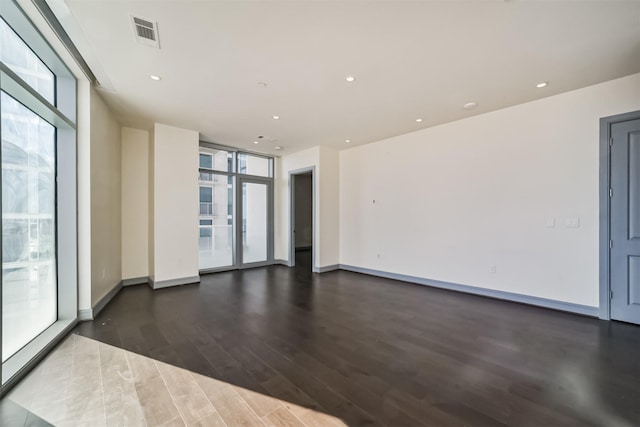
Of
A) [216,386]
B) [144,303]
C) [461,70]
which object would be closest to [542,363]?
[216,386]

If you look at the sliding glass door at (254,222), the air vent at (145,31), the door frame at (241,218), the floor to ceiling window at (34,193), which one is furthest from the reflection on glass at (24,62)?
the sliding glass door at (254,222)

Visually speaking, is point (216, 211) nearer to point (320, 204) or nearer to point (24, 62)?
point (320, 204)

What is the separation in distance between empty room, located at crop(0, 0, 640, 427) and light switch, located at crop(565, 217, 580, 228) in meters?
0.03

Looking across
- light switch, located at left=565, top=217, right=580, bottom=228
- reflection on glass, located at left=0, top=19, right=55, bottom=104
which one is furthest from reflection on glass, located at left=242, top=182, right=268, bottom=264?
light switch, located at left=565, top=217, right=580, bottom=228

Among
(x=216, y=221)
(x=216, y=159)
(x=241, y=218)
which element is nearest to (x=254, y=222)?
(x=241, y=218)

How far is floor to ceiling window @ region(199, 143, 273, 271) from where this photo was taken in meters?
5.74

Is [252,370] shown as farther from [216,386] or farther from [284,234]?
[284,234]

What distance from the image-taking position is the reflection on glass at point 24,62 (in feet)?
6.85

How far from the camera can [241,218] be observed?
6.21 metres

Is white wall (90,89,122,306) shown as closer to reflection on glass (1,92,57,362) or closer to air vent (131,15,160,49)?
reflection on glass (1,92,57,362)

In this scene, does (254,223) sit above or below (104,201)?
below

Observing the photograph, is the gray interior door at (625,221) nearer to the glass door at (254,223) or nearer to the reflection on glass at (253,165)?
the glass door at (254,223)

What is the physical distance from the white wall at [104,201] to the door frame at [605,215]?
6377mm

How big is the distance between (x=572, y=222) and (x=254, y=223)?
5954mm
